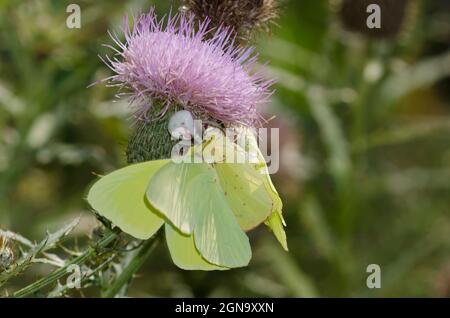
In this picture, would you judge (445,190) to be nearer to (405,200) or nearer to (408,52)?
(405,200)

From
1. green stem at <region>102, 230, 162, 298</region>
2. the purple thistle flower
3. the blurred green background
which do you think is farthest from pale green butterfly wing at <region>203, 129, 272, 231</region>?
the blurred green background

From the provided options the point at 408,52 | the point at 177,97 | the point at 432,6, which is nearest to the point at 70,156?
the point at 177,97

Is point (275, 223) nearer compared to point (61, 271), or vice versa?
point (61, 271)

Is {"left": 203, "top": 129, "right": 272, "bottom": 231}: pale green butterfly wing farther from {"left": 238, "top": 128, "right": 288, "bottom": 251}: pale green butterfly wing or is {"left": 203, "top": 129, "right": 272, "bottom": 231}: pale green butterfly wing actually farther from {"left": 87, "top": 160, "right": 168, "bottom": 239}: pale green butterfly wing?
{"left": 87, "top": 160, "right": 168, "bottom": 239}: pale green butterfly wing

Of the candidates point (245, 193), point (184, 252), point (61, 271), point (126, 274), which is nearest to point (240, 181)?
point (245, 193)

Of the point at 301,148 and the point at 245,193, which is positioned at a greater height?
the point at 245,193

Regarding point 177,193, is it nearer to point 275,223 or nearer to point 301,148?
point 275,223

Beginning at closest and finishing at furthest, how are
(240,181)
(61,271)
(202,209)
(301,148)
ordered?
(61,271)
(202,209)
(240,181)
(301,148)

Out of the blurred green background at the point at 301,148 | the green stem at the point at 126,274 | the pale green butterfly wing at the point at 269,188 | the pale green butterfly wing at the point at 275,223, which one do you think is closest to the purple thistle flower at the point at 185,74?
the pale green butterfly wing at the point at 269,188
